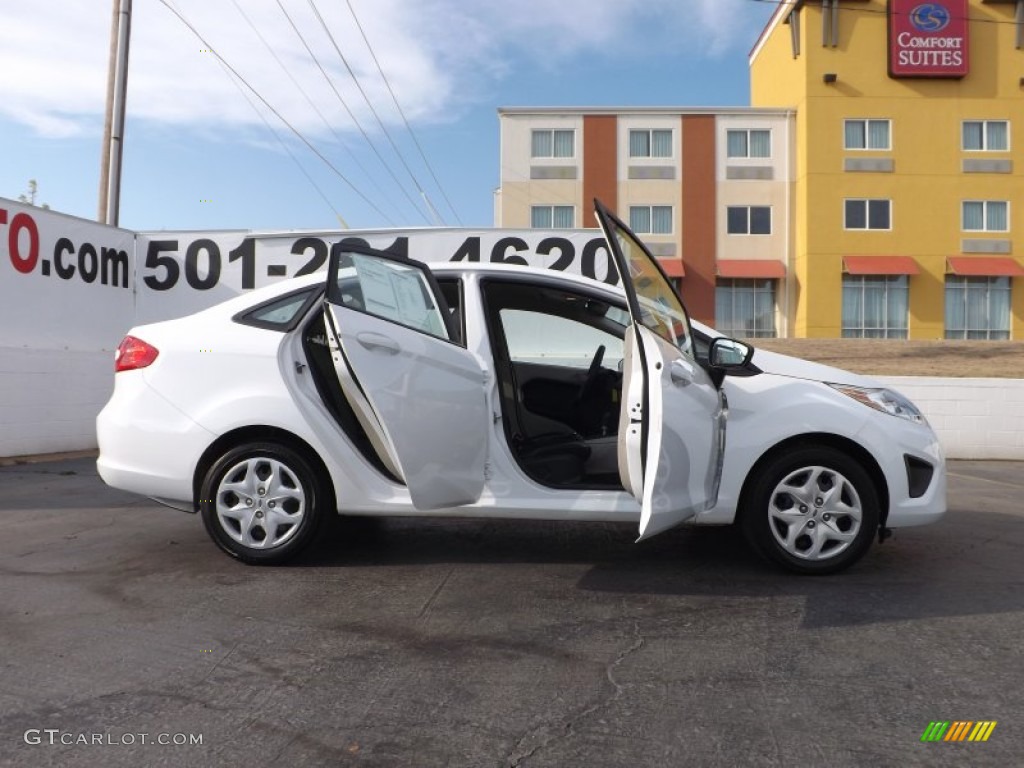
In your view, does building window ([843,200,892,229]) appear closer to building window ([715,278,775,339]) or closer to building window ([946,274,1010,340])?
building window ([946,274,1010,340])

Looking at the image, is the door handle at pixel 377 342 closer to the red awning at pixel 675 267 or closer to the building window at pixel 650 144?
the red awning at pixel 675 267

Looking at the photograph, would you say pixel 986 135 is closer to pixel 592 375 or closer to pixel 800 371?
pixel 592 375

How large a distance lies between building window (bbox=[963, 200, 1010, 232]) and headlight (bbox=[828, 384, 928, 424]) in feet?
107

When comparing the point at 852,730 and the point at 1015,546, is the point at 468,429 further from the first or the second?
the point at 1015,546

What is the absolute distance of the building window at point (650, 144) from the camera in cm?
3369

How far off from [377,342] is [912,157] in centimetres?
3407

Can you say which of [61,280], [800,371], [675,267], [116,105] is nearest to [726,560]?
[800,371]

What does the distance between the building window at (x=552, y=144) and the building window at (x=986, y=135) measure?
15135 millimetres

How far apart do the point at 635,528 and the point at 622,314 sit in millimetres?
1760

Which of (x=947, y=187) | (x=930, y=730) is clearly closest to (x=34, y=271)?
(x=930, y=730)

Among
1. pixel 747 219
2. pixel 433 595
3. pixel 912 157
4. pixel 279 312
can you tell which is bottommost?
pixel 433 595

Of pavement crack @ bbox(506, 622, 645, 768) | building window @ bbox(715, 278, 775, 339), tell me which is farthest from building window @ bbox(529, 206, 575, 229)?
pavement crack @ bbox(506, 622, 645, 768)

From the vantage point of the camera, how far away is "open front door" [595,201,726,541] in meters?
3.69

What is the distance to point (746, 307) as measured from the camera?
1342 inches
